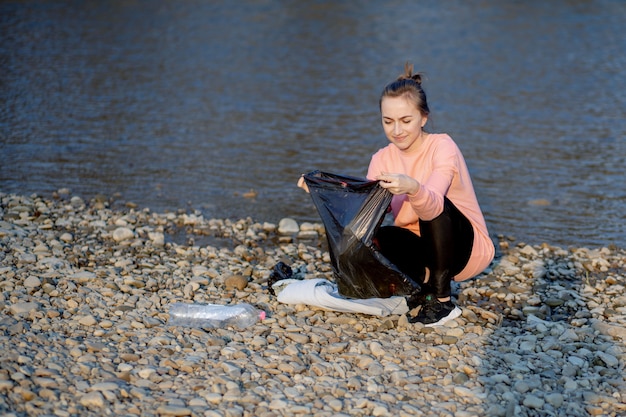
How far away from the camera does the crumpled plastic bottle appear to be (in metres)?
5.89

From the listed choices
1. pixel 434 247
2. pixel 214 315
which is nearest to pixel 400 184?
pixel 434 247

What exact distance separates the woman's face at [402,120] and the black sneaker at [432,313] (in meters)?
1.17

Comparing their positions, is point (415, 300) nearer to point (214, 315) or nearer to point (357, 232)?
point (357, 232)

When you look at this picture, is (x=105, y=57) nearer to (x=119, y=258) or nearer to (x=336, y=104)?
(x=336, y=104)

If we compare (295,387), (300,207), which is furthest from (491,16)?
(295,387)

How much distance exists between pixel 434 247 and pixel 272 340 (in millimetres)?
1321

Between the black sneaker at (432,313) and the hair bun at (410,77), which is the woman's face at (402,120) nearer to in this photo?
the hair bun at (410,77)

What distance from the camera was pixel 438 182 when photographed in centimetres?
550

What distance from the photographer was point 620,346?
18.8 feet

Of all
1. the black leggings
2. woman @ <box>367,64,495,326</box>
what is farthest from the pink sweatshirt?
the black leggings

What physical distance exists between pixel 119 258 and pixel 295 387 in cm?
300

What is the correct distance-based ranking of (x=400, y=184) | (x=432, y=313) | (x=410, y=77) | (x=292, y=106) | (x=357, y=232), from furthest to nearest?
(x=292, y=106) → (x=432, y=313) → (x=410, y=77) → (x=357, y=232) → (x=400, y=184)

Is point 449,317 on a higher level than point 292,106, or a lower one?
lower

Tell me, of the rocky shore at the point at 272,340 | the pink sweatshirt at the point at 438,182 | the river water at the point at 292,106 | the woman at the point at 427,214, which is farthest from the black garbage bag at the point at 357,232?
the river water at the point at 292,106
